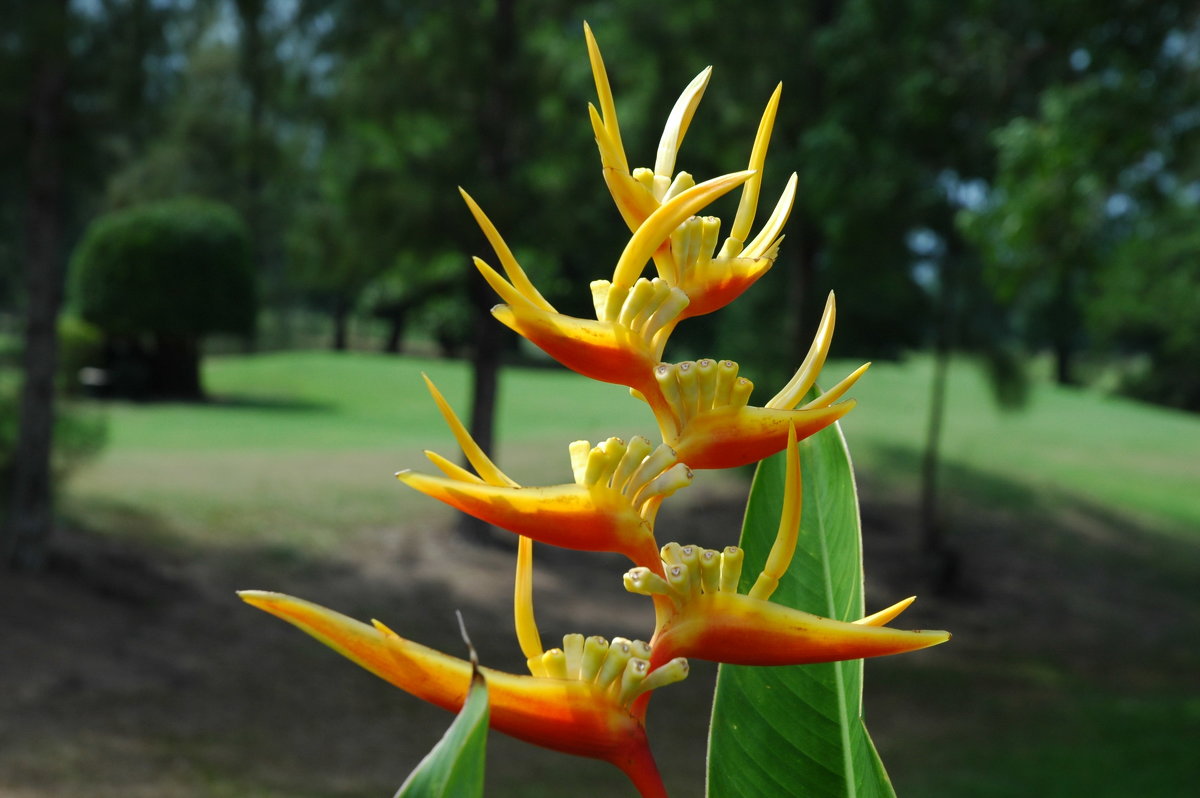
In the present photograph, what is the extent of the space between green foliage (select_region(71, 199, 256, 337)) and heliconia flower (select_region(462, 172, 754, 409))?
699 inches

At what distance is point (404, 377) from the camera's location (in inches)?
917

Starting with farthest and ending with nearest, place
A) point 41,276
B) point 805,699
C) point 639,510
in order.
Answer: point 41,276, point 805,699, point 639,510

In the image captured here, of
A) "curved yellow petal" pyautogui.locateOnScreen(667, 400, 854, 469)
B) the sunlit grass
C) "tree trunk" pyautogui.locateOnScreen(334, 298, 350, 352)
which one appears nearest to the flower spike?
"curved yellow petal" pyautogui.locateOnScreen(667, 400, 854, 469)

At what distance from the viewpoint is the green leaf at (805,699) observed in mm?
979

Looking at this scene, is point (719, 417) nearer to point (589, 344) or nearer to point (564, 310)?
point (589, 344)

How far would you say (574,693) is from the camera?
0.66m

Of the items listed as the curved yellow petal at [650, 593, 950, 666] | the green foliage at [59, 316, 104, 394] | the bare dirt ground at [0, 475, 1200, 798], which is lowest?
the bare dirt ground at [0, 475, 1200, 798]

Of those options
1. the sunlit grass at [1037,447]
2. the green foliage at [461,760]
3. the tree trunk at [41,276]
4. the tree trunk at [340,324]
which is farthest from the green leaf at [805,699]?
the tree trunk at [340,324]

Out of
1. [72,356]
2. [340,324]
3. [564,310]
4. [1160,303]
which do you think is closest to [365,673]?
[72,356]

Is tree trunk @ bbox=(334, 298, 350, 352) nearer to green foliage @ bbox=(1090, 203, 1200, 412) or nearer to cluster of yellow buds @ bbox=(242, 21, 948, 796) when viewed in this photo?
green foliage @ bbox=(1090, 203, 1200, 412)

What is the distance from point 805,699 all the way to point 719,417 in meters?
0.42

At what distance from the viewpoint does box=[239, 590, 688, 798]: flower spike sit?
24.9 inches

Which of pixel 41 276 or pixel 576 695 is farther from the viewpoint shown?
pixel 41 276

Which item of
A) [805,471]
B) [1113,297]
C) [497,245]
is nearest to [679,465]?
[497,245]
